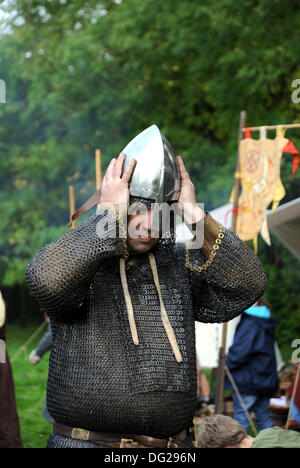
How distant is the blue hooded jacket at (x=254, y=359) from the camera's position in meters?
5.51

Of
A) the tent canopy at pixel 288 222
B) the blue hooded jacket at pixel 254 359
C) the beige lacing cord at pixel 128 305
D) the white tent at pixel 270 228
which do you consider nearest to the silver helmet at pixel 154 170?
the beige lacing cord at pixel 128 305

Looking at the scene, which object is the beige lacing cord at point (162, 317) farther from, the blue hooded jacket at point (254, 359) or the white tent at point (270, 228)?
the blue hooded jacket at point (254, 359)

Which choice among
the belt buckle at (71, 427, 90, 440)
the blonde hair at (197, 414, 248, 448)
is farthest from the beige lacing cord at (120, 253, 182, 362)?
the blonde hair at (197, 414, 248, 448)

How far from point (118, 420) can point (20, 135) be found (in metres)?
10.2

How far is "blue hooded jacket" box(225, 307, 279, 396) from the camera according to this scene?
551cm

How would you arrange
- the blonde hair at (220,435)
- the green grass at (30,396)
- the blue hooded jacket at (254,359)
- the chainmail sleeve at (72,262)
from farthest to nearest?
the green grass at (30,396) < the blue hooded jacket at (254,359) < the blonde hair at (220,435) < the chainmail sleeve at (72,262)

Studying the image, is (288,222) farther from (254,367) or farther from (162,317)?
(162,317)

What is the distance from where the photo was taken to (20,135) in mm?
11875

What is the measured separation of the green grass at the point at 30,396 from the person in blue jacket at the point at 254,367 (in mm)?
1837

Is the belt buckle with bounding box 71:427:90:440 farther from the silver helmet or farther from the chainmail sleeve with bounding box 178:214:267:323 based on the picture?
the silver helmet
